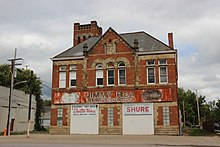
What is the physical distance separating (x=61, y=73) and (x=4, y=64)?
2980 centimetres

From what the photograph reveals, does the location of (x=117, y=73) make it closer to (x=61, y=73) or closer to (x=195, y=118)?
(x=61, y=73)

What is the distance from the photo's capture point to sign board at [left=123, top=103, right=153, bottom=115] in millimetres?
31811

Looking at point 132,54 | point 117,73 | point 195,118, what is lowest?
point 195,118

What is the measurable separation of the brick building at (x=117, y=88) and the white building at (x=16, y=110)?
10522 mm

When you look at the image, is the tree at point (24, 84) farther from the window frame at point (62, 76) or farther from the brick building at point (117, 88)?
the brick building at point (117, 88)

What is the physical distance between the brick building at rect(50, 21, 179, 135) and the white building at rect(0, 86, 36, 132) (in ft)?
34.5

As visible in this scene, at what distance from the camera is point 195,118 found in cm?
8488

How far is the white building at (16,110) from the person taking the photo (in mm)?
41344

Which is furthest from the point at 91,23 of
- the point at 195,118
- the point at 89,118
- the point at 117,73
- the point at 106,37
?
the point at 195,118

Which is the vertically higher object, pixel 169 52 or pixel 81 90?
pixel 169 52

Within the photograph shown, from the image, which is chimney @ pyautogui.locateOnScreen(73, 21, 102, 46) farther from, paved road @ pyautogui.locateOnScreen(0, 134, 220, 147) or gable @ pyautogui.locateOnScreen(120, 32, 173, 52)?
paved road @ pyautogui.locateOnScreen(0, 134, 220, 147)

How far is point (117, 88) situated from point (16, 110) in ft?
64.9

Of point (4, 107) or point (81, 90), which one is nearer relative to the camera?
point (81, 90)

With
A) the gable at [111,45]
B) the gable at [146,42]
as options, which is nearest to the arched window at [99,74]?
the gable at [111,45]
